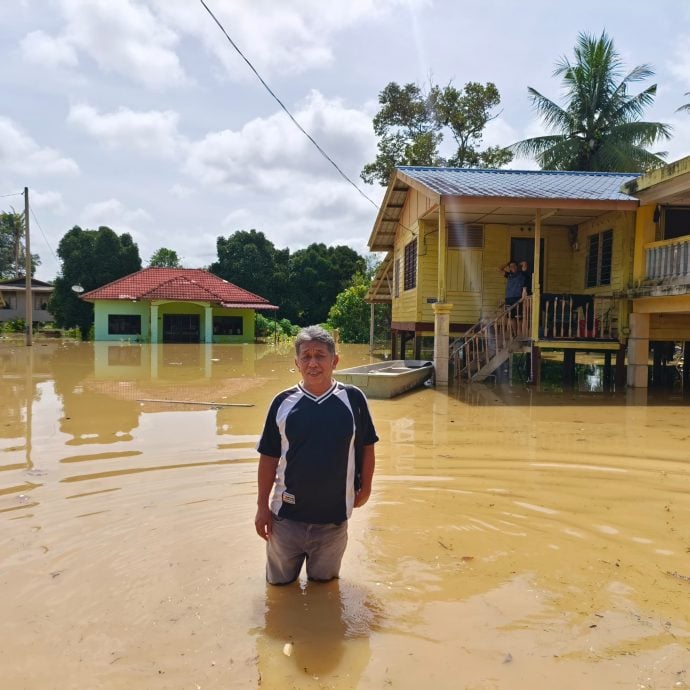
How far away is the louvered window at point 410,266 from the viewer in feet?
54.8

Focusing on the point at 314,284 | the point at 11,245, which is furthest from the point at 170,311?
the point at 11,245

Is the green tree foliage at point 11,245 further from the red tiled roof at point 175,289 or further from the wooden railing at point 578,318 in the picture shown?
the wooden railing at point 578,318

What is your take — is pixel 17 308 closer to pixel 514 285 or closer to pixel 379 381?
pixel 514 285

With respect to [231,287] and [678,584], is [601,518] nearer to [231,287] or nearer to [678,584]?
[678,584]

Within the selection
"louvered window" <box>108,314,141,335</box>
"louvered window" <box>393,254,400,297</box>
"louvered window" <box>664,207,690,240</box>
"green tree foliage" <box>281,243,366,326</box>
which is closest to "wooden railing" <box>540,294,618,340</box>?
"louvered window" <box>664,207,690,240</box>

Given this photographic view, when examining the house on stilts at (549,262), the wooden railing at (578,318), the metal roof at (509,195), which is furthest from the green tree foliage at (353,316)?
the wooden railing at (578,318)

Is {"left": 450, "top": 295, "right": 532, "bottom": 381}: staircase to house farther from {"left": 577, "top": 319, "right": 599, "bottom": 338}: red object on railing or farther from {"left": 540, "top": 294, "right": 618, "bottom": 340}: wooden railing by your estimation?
{"left": 577, "top": 319, "right": 599, "bottom": 338}: red object on railing

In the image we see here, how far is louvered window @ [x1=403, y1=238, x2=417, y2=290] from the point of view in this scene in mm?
16703

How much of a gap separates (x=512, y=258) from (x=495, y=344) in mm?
3254

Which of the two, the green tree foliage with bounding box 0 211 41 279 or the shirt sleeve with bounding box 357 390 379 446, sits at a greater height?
the green tree foliage with bounding box 0 211 41 279

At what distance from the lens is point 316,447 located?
10.0 feet

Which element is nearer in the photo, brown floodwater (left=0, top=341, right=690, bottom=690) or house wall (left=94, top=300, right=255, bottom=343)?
brown floodwater (left=0, top=341, right=690, bottom=690)

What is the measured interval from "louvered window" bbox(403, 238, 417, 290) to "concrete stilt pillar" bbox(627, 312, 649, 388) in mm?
5523

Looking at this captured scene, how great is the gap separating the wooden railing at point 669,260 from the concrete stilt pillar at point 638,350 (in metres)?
0.97
